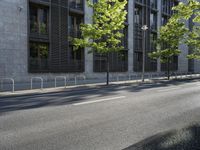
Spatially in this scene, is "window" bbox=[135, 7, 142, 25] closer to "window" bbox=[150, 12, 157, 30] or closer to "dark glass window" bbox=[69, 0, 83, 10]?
"window" bbox=[150, 12, 157, 30]

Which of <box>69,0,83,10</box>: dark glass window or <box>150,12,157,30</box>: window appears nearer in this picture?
<box>69,0,83,10</box>: dark glass window

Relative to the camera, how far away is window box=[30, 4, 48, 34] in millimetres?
22688

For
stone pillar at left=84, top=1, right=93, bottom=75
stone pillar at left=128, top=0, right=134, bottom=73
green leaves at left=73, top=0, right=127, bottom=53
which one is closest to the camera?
green leaves at left=73, top=0, right=127, bottom=53

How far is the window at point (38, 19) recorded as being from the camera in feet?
74.4

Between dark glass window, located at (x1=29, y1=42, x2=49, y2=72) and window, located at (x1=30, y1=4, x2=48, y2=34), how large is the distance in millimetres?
1428

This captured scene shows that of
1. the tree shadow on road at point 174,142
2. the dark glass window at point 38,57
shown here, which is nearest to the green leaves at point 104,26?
the dark glass window at point 38,57

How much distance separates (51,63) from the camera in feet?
77.0

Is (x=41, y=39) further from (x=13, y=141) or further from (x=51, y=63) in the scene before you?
(x=13, y=141)

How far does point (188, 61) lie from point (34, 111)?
50.8 metres

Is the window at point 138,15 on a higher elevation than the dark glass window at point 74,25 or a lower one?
higher

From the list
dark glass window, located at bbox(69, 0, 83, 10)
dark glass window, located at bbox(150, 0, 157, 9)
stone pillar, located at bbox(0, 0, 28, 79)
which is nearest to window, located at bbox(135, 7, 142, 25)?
dark glass window, located at bbox(150, 0, 157, 9)

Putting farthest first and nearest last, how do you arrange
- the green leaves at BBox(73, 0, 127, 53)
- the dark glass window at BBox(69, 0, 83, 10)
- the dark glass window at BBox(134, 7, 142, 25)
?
the dark glass window at BBox(134, 7, 142, 25), the dark glass window at BBox(69, 0, 83, 10), the green leaves at BBox(73, 0, 127, 53)

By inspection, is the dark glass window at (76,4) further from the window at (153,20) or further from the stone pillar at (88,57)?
the window at (153,20)

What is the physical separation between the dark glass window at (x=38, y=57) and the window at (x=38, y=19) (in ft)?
4.69
